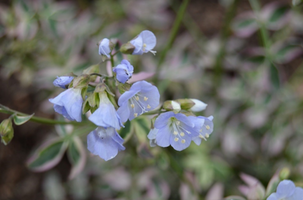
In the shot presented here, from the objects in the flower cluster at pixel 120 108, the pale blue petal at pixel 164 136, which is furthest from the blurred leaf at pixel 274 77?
the pale blue petal at pixel 164 136

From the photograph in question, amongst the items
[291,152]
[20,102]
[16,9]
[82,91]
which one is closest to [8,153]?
[20,102]

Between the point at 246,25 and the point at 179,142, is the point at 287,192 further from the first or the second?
the point at 246,25

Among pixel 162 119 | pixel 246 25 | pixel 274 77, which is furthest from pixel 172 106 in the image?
pixel 246 25

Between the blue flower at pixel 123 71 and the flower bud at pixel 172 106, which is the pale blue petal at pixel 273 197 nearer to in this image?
the flower bud at pixel 172 106

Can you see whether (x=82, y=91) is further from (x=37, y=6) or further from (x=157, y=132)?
(x=37, y=6)

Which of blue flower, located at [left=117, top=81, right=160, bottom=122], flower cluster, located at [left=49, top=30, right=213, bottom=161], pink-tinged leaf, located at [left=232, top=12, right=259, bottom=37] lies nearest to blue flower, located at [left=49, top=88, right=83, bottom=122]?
flower cluster, located at [left=49, top=30, right=213, bottom=161]

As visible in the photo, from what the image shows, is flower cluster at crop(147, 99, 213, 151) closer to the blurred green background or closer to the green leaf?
the blurred green background
